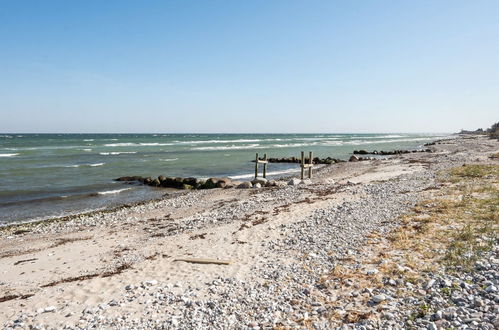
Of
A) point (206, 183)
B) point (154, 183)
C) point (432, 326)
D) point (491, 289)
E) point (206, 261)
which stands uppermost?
point (491, 289)

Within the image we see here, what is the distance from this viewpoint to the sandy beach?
607 centimetres

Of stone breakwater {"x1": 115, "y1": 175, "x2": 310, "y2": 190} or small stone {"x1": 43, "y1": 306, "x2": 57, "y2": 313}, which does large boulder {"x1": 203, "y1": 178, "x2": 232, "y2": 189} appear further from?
small stone {"x1": 43, "y1": 306, "x2": 57, "y2": 313}

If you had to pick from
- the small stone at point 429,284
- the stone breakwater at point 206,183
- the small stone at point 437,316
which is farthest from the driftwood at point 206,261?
the stone breakwater at point 206,183

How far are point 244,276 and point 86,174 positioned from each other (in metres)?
26.8

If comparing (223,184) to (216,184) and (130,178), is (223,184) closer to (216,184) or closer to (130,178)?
(216,184)

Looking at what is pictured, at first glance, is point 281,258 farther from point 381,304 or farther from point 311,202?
point 311,202

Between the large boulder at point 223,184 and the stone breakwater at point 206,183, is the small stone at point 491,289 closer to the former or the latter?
the stone breakwater at point 206,183

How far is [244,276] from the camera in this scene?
25.9ft

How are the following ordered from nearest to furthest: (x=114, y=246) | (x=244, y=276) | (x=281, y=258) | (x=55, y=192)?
(x=244, y=276), (x=281, y=258), (x=114, y=246), (x=55, y=192)

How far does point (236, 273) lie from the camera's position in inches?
319

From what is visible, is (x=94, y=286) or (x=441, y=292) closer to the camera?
(x=441, y=292)

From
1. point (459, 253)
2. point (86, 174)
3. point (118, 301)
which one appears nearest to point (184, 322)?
point (118, 301)

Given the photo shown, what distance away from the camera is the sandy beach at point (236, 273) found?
6.07m

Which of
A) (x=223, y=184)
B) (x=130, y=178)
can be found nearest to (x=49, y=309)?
(x=223, y=184)
